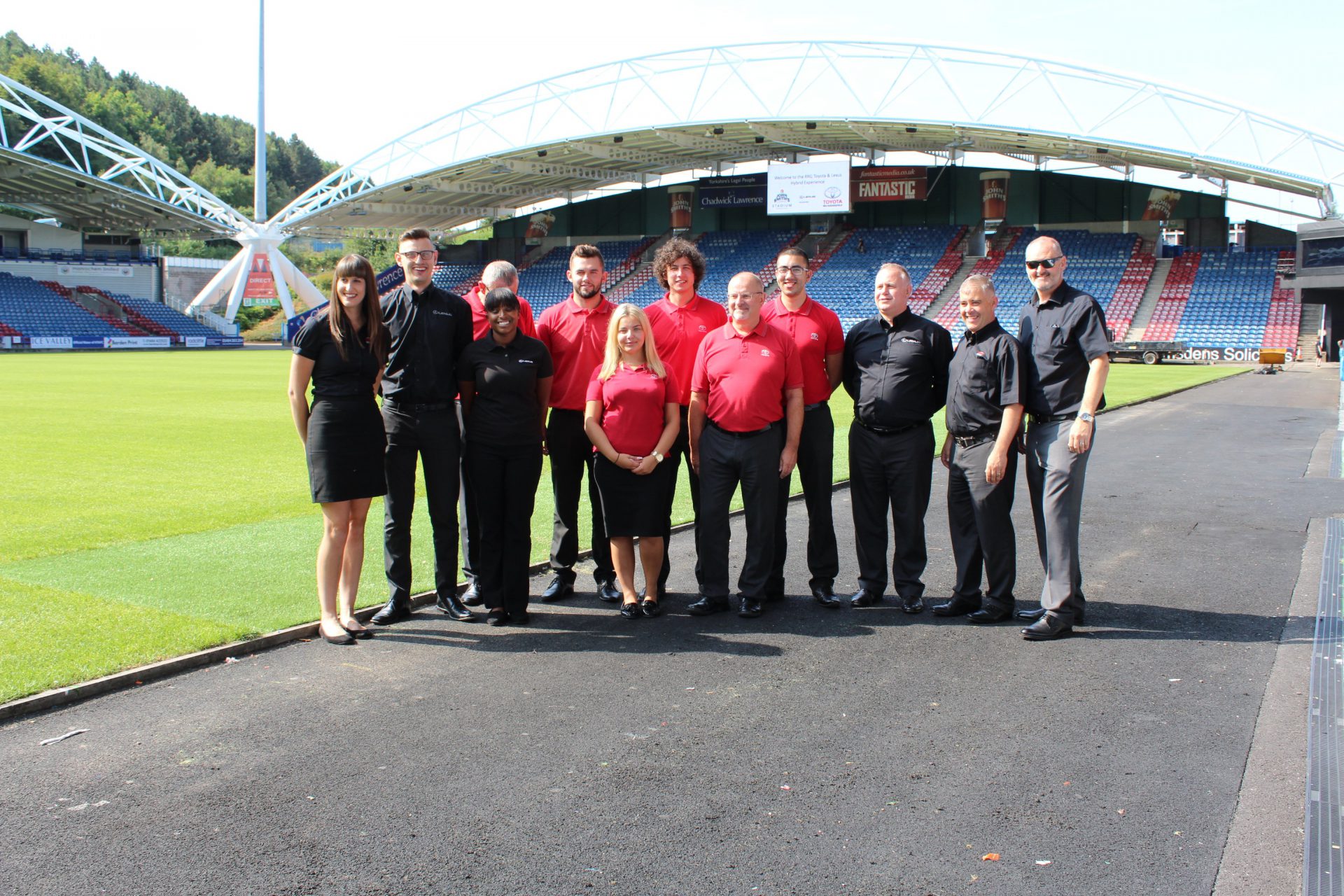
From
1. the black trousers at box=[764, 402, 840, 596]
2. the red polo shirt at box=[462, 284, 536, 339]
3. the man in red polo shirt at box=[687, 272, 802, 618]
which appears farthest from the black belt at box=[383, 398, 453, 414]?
the black trousers at box=[764, 402, 840, 596]

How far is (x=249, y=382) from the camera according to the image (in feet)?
90.4

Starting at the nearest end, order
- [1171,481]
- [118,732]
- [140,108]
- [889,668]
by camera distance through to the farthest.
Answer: [118,732]
[889,668]
[1171,481]
[140,108]

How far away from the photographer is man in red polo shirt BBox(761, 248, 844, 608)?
616 centimetres

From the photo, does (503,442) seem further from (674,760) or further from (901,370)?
(674,760)

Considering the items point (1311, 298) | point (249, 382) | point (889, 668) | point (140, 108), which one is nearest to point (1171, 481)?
point (889, 668)

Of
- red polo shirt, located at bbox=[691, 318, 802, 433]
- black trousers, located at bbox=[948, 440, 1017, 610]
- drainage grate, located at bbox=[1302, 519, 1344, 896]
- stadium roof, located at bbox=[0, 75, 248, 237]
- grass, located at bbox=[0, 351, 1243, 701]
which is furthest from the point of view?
stadium roof, located at bbox=[0, 75, 248, 237]

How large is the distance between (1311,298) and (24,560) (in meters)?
45.3

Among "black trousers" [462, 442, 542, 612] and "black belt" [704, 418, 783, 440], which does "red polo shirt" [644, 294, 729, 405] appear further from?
"black trousers" [462, 442, 542, 612]

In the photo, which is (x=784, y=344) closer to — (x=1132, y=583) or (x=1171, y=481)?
(x=1132, y=583)

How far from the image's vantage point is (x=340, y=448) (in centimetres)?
545

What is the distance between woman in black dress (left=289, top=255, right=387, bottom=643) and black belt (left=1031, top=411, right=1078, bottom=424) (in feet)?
11.4

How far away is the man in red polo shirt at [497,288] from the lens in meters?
5.88

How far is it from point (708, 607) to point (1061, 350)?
2318 millimetres

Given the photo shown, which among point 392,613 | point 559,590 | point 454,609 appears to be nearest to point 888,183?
point 559,590
